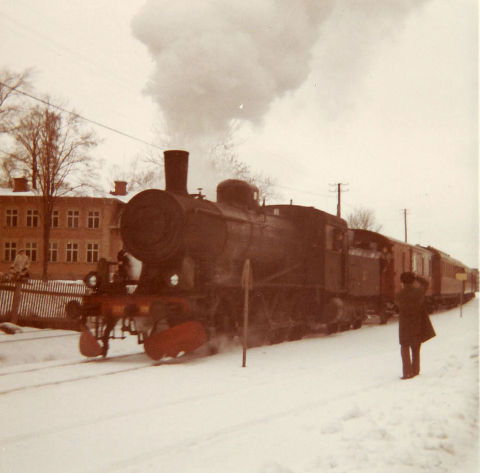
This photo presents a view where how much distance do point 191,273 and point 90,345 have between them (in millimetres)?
A: 2135

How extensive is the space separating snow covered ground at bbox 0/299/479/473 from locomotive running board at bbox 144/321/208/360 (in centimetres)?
21

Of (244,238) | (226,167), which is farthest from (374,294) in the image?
(244,238)

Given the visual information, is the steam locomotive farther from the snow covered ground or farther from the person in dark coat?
the person in dark coat

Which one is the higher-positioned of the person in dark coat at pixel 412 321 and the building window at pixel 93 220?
the building window at pixel 93 220

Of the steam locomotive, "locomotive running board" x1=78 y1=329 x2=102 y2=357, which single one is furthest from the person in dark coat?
"locomotive running board" x1=78 y1=329 x2=102 y2=357

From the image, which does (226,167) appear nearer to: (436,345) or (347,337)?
(347,337)

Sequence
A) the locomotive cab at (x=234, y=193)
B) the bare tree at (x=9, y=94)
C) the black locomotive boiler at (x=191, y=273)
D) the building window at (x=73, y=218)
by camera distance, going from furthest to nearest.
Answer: the building window at (x=73, y=218) < the locomotive cab at (x=234, y=193) < the black locomotive boiler at (x=191, y=273) < the bare tree at (x=9, y=94)

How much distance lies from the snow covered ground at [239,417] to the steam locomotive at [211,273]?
0.74 m

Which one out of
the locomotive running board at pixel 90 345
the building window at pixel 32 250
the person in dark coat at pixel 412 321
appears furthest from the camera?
the building window at pixel 32 250

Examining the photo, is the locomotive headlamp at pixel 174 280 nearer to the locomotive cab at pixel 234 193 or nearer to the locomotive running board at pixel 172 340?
the locomotive running board at pixel 172 340

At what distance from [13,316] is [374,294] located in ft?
35.3

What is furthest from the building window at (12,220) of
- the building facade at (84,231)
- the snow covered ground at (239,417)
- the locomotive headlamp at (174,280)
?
the snow covered ground at (239,417)

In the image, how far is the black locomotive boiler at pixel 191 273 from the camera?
29.6 ft

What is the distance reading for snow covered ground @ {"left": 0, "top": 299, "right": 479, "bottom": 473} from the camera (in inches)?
164
